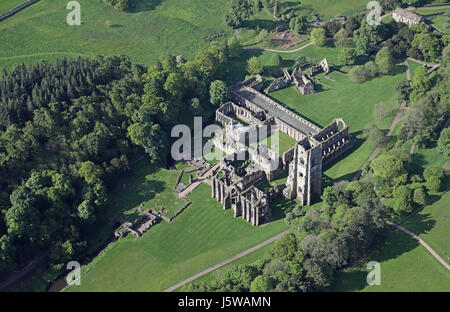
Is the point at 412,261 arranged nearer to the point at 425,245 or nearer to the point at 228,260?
the point at 425,245

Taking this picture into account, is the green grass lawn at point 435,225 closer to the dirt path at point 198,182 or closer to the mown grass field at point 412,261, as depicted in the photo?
the mown grass field at point 412,261

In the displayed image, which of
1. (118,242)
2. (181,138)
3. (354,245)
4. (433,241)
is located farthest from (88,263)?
(433,241)

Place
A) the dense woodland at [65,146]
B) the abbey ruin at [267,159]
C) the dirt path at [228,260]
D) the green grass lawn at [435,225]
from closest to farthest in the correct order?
the green grass lawn at [435,225]
the dirt path at [228,260]
the dense woodland at [65,146]
the abbey ruin at [267,159]

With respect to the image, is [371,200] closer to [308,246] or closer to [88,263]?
[308,246]

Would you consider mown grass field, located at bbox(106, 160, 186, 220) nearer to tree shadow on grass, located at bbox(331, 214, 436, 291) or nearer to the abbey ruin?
the abbey ruin

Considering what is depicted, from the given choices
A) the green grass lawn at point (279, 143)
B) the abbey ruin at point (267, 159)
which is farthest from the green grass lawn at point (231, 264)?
the green grass lawn at point (279, 143)

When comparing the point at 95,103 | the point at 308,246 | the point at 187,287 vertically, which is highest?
the point at 95,103

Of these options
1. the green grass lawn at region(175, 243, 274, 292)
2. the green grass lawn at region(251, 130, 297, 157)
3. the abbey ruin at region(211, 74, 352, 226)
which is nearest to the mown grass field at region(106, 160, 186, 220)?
the abbey ruin at region(211, 74, 352, 226)
